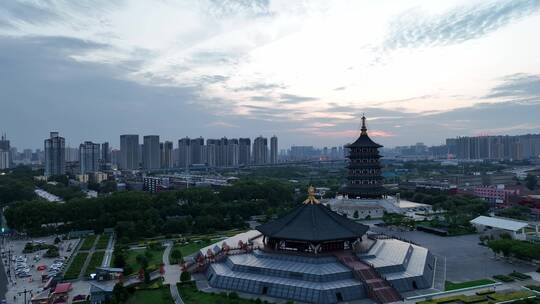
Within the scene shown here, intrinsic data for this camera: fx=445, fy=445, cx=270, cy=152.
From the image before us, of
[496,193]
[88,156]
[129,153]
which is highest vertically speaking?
[129,153]

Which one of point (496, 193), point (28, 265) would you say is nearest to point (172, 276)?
point (28, 265)

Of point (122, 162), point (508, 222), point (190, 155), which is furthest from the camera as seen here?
point (190, 155)

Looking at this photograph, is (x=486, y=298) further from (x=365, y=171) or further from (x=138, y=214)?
(x=138, y=214)

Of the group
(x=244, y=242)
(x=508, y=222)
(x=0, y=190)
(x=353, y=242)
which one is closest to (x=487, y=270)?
(x=353, y=242)

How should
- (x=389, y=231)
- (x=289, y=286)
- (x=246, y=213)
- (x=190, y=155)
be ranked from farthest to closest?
Answer: (x=190, y=155) < (x=246, y=213) < (x=389, y=231) < (x=289, y=286)

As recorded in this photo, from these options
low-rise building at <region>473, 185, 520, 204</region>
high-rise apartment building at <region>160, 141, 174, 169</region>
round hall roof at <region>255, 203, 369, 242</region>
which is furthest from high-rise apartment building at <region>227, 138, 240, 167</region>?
round hall roof at <region>255, 203, 369, 242</region>

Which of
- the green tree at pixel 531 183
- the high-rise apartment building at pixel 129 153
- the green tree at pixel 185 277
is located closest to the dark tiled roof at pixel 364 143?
the green tree at pixel 185 277

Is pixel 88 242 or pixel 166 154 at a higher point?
pixel 166 154

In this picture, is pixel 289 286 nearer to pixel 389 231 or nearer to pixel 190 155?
pixel 389 231
